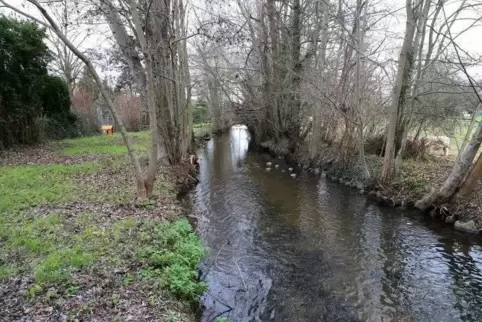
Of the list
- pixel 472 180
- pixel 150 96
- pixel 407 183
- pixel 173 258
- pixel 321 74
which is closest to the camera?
pixel 173 258

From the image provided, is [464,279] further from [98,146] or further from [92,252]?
[98,146]

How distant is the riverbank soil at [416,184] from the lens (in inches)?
360

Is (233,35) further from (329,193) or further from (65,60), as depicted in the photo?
(65,60)

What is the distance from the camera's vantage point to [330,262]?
6.97 metres

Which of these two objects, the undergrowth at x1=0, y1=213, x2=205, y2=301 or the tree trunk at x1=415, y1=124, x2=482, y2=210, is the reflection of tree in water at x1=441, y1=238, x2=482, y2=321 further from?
the undergrowth at x1=0, y1=213, x2=205, y2=301

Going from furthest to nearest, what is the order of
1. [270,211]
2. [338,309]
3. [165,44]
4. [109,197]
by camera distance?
[165,44] < [270,211] < [109,197] < [338,309]

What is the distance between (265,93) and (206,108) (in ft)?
48.0

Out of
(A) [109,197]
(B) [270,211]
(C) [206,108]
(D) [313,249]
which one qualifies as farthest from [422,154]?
(C) [206,108]

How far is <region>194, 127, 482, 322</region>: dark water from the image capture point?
214 inches

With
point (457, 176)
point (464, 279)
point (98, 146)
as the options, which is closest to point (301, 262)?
point (464, 279)

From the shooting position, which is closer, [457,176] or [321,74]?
[457,176]

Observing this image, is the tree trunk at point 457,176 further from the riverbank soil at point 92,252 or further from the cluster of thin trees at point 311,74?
the riverbank soil at point 92,252

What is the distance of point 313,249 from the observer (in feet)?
24.8

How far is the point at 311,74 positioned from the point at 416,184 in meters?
6.20
